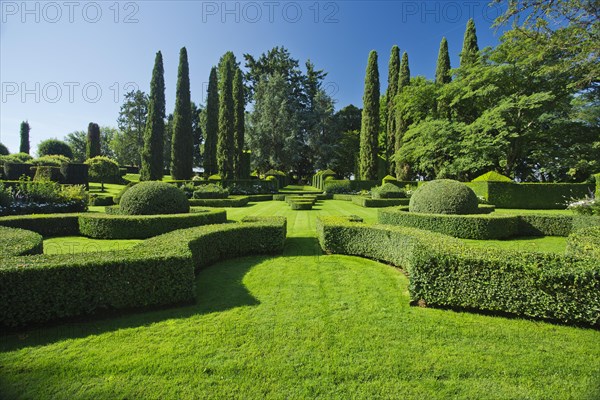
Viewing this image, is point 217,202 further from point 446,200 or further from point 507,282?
point 507,282

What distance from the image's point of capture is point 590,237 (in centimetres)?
527

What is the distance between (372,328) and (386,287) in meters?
1.57

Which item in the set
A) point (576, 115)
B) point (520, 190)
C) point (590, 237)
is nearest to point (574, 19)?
point (590, 237)

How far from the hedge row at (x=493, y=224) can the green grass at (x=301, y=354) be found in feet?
16.4

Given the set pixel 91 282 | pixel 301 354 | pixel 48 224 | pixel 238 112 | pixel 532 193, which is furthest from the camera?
pixel 238 112

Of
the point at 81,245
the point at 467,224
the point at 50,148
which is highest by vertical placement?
the point at 50,148

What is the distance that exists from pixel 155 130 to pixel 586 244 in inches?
1287

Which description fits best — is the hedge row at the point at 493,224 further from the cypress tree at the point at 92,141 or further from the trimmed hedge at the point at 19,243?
the cypress tree at the point at 92,141

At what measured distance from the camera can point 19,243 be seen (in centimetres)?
518

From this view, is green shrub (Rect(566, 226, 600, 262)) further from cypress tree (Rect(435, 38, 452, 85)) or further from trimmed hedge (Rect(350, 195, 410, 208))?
cypress tree (Rect(435, 38, 452, 85))

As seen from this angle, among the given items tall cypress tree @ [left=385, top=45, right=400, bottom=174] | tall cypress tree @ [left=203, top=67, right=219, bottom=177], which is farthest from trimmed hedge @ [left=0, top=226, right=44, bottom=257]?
tall cypress tree @ [left=385, top=45, right=400, bottom=174]

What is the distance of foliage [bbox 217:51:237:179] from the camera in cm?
2859

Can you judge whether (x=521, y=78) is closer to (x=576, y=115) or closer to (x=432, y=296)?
(x=576, y=115)

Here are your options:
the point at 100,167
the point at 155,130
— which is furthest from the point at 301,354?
the point at 100,167
